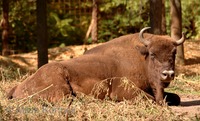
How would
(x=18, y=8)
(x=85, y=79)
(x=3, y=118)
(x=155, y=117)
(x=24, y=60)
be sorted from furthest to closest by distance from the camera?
(x=18, y=8), (x=24, y=60), (x=85, y=79), (x=155, y=117), (x=3, y=118)

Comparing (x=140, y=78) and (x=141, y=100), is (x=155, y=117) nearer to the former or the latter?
(x=141, y=100)

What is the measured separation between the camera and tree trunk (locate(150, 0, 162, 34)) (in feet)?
46.2

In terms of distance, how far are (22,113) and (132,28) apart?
53.1 feet

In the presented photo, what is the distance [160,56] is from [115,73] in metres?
0.83

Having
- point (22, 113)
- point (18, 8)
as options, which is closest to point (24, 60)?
point (18, 8)

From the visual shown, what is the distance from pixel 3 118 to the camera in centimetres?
739

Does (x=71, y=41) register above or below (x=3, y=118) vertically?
below

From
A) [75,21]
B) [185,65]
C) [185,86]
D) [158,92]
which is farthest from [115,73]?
[75,21]

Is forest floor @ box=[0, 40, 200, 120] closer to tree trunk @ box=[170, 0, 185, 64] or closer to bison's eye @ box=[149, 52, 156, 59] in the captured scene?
tree trunk @ box=[170, 0, 185, 64]

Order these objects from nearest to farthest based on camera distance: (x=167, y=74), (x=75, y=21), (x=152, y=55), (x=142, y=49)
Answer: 1. (x=167, y=74)
2. (x=152, y=55)
3. (x=142, y=49)
4. (x=75, y=21)

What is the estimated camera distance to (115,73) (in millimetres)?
9867

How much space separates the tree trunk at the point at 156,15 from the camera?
14078 millimetres

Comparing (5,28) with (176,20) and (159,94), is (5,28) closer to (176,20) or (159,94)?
(176,20)

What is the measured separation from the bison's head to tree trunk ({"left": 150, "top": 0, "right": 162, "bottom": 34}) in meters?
4.24
